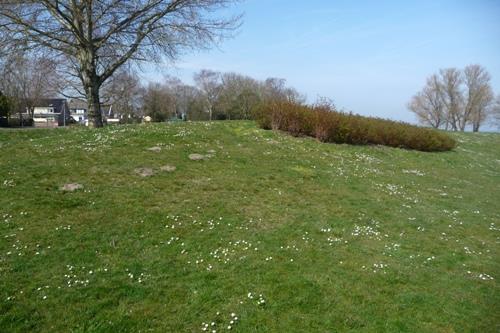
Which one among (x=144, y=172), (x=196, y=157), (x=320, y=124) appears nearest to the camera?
(x=144, y=172)

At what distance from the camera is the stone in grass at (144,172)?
11484 mm

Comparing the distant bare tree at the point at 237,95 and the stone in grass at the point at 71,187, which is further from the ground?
the distant bare tree at the point at 237,95

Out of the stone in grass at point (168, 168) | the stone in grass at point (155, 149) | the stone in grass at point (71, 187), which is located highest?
the stone in grass at point (155, 149)

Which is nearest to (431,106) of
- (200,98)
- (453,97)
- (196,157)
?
(453,97)

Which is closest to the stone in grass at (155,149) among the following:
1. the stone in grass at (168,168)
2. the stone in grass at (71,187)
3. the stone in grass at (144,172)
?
the stone in grass at (168,168)

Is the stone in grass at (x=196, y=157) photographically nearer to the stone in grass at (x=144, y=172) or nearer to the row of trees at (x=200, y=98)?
the stone in grass at (x=144, y=172)

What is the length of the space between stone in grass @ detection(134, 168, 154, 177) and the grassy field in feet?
0.76

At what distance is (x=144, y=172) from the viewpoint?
11.7 metres

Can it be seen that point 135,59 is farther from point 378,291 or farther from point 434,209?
point 378,291

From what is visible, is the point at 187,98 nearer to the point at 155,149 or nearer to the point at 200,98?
the point at 200,98

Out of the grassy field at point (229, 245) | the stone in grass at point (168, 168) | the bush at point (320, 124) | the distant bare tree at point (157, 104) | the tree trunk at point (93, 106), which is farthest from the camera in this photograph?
the distant bare tree at point (157, 104)

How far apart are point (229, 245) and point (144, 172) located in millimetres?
4924

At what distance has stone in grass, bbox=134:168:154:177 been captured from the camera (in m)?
11.5

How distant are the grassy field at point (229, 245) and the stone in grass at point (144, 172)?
230 mm
